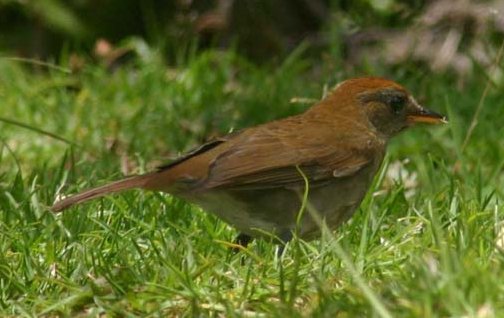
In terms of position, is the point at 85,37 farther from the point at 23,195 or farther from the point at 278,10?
the point at 23,195

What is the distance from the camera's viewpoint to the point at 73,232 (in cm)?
569

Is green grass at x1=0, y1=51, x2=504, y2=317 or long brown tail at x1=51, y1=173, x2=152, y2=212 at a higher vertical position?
long brown tail at x1=51, y1=173, x2=152, y2=212

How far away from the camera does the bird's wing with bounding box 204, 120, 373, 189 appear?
19.2ft

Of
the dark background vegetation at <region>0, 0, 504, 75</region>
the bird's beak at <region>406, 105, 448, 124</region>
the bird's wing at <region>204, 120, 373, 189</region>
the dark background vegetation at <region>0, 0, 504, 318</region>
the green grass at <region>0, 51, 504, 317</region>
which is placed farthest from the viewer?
the dark background vegetation at <region>0, 0, 504, 75</region>

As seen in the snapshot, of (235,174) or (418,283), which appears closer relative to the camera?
(418,283)

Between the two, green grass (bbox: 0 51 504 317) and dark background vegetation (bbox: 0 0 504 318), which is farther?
dark background vegetation (bbox: 0 0 504 318)

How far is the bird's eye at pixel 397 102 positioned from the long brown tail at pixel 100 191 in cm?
128

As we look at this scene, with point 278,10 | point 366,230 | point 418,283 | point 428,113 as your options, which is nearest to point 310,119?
point 428,113

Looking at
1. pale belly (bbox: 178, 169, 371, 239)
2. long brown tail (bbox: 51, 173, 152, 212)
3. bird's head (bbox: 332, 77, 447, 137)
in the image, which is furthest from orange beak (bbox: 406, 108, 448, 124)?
long brown tail (bbox: 51, 173, 152, 212)

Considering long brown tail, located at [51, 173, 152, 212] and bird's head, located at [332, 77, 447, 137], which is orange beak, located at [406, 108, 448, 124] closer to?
bird's head, located at [332, 77, 447, 137]

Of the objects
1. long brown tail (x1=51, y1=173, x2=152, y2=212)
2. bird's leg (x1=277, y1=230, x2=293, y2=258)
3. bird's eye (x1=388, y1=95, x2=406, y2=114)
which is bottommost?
bird's leg (x1=277, y1=230, x2=293, y2=258)

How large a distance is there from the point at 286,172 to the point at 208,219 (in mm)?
440

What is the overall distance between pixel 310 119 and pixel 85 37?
3.68m

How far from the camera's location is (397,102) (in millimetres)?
6477
